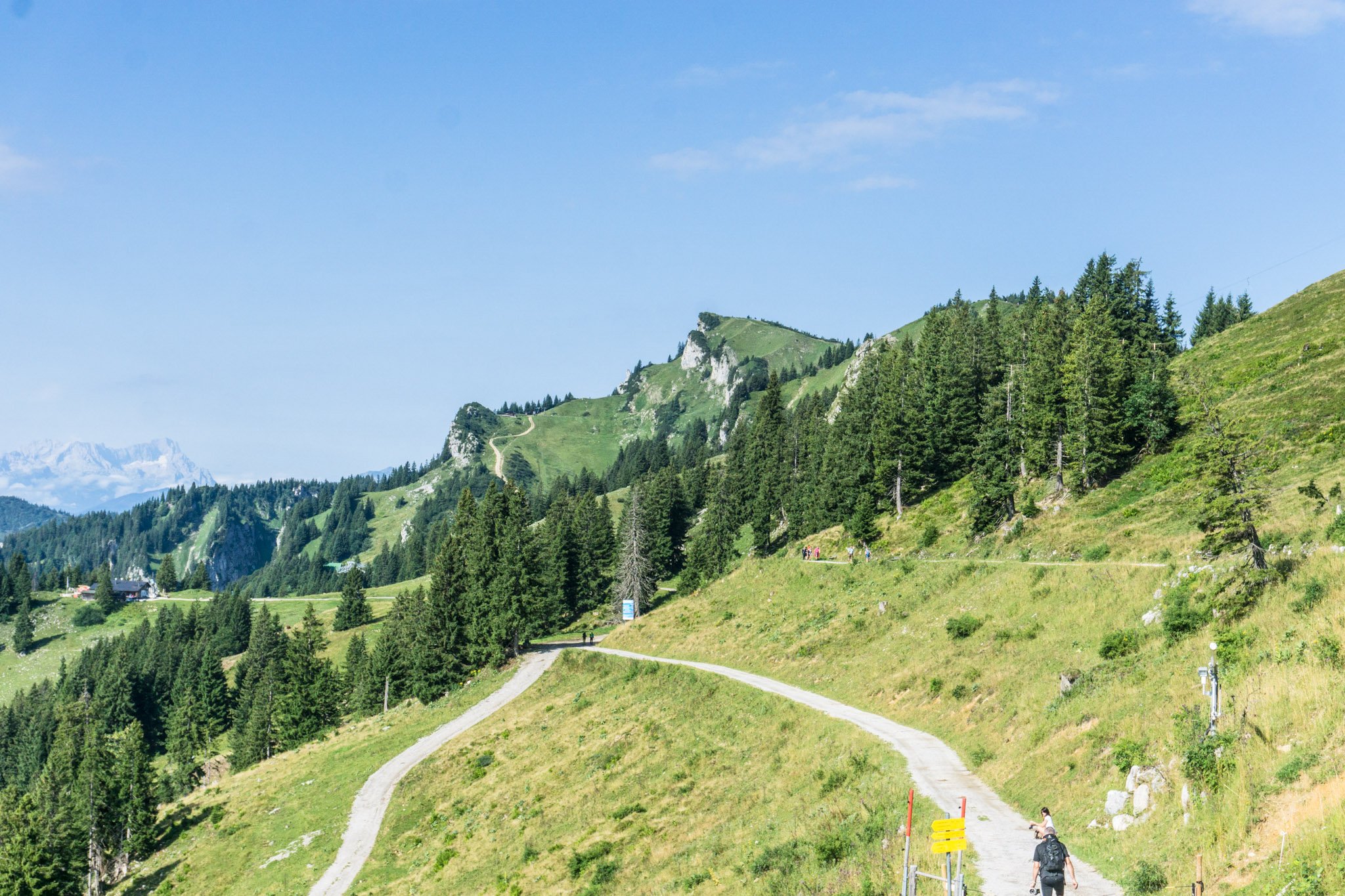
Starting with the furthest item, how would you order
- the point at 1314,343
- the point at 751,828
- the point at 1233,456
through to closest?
the point at 1314,343, the point at 751,828, the point at 1233,456

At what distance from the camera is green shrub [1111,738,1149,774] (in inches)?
850

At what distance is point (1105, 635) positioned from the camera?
3192cm

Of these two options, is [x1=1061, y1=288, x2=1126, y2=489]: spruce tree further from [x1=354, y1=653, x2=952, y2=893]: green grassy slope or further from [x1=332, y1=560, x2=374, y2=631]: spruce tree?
[x1=332, y1=560, x2=374, y2=631]: spruce tree

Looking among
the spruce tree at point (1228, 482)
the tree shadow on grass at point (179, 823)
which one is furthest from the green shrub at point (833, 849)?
the tree shadow on grass at point (179, 823)

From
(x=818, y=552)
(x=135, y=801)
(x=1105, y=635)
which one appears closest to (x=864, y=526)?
(x=818, y=552)

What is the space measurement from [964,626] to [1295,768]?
84.7 feet

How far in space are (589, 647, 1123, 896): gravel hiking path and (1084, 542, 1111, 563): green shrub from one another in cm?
1776

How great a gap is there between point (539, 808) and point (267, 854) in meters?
18.4

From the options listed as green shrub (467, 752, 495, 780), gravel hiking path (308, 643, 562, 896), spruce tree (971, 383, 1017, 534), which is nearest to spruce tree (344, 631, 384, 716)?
gravel hiking path (308, 643, 562, 896)

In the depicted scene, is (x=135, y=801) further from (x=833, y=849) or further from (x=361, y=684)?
(x=833, y=849)

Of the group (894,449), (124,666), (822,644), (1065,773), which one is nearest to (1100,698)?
(1065,773)

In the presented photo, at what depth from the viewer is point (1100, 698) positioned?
2712 centimetres

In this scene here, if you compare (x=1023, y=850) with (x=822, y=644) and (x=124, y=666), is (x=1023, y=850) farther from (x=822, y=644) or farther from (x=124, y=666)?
(x=124, y=666)

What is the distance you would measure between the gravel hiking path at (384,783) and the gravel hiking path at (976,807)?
25019mm
